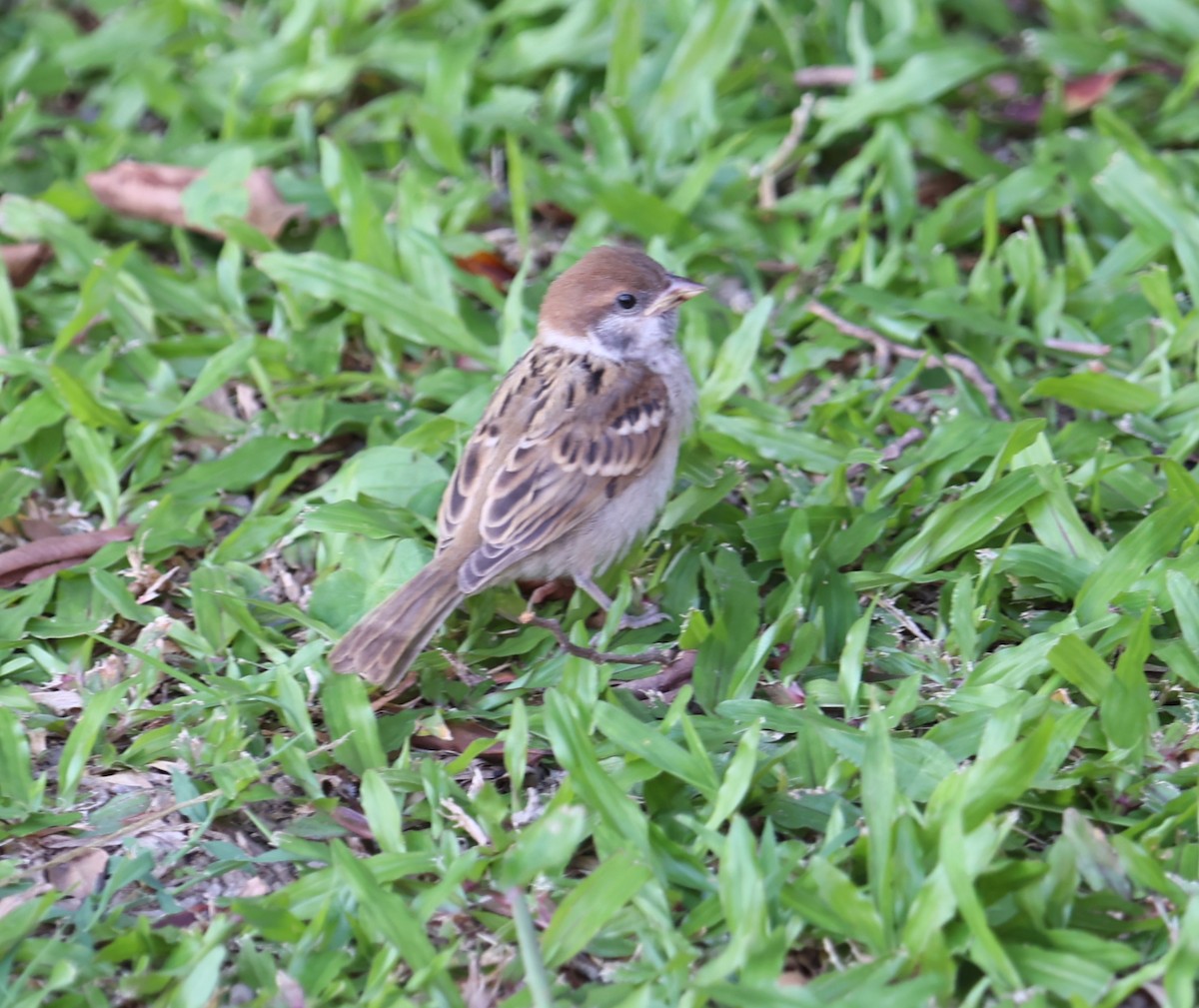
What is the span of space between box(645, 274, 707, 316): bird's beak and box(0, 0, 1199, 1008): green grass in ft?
1.33

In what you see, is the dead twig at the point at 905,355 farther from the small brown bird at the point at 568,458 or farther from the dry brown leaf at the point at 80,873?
the dry brown leaf at the point at 80,873

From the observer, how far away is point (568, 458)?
4352 mm

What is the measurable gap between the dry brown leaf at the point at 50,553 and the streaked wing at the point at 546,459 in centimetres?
107

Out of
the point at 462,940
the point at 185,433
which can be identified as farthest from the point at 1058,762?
the point at 185,433

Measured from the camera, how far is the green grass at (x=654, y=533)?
10.5 feet

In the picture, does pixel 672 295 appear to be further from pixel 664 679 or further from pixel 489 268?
pixel 664 679

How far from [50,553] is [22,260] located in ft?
5.31

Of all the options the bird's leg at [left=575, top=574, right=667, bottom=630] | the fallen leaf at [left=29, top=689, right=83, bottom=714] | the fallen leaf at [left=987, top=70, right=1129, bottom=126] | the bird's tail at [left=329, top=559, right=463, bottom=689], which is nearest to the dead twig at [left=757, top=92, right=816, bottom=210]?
the fallen leaf at [left=987, top=70, right=1129, bottom=126]

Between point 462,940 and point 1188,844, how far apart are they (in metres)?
1.59

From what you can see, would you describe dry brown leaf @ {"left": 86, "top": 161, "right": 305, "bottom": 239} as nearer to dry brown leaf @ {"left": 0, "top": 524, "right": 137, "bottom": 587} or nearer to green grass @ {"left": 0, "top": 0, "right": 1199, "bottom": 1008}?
green grass @ {"left": 0, "top": 0, "right": 1199, "bottom": 1008}

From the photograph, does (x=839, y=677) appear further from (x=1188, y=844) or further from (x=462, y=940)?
(x=462, y=940)

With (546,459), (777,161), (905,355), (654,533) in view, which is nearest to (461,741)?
(546,459)

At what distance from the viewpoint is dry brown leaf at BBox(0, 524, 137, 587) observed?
14.5ft

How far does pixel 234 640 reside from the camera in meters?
4.20
